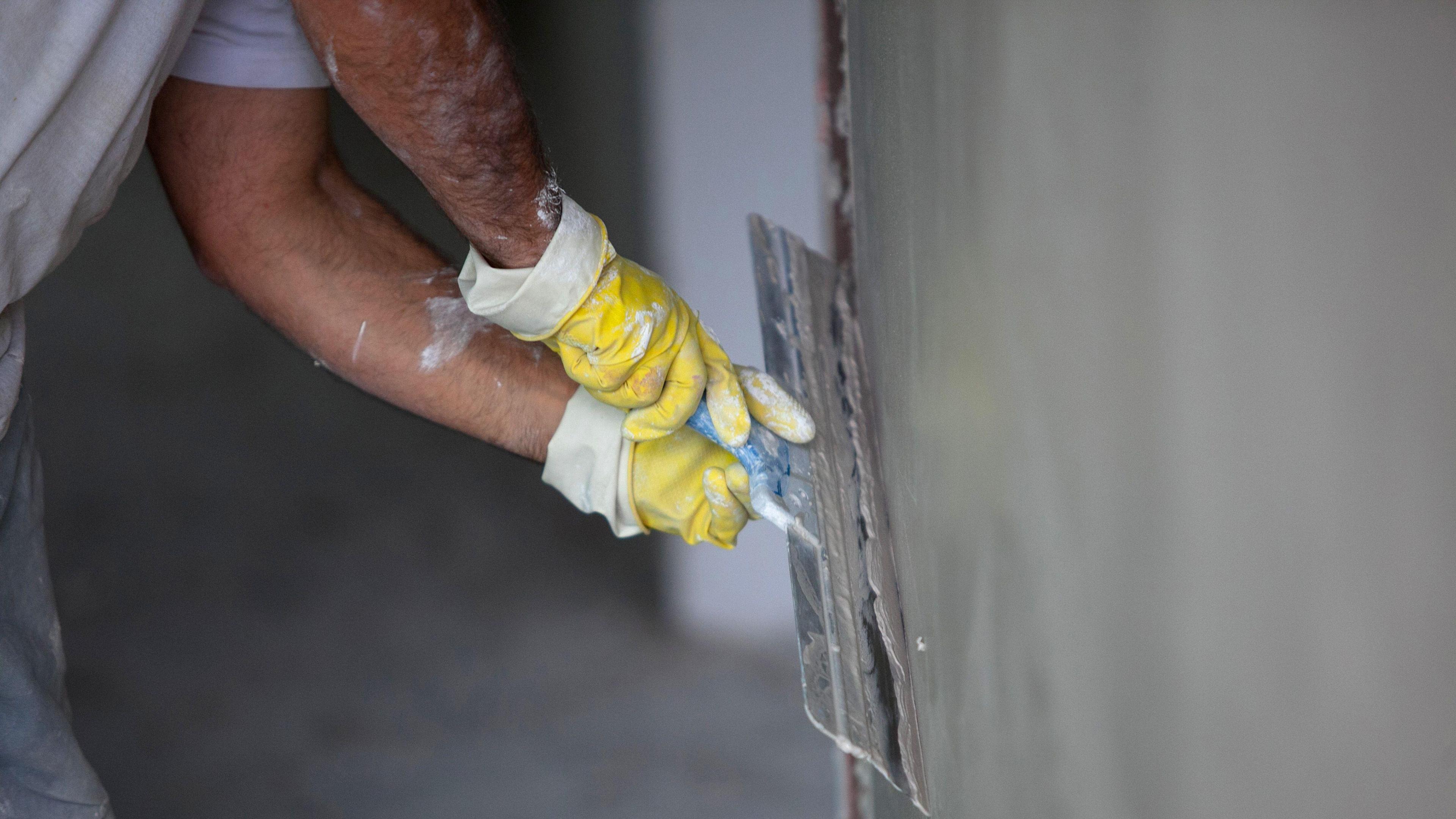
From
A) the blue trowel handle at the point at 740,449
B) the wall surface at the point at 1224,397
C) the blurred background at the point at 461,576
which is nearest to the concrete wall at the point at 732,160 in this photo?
the blurred background at the point at 461,576

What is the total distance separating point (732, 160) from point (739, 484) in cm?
189

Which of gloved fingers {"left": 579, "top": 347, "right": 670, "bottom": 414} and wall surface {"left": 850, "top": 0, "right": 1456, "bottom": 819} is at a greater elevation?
wall surface {"left": 850, "top": 0, "right": 1456, "bottom": 819}

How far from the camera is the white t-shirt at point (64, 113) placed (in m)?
1.16

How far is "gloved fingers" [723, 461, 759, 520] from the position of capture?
153cm

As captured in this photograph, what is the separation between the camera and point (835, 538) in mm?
1279

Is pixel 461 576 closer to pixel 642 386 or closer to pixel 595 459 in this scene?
pixel 595 459

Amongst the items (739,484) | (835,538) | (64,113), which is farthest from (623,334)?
(64,113)

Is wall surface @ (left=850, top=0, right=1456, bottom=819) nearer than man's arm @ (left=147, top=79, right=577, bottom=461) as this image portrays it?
Yes

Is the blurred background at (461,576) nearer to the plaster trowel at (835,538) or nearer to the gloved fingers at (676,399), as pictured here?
the plaster trowel at (835,538)

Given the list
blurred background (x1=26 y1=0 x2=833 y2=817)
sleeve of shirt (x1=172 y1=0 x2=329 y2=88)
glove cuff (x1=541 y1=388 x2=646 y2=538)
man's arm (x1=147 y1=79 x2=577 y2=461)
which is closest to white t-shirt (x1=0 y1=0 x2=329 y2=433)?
sleeve of shirt (x1=172 y1=0 x2=329 y2=88)

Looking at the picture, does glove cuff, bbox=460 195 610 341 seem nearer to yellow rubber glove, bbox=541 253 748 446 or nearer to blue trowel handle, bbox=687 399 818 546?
yellow rubber glove, bbox=541 253 748 446

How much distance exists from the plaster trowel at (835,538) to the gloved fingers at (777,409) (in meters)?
0.02

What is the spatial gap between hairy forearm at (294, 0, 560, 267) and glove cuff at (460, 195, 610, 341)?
18mm

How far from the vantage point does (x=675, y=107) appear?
3238mm
